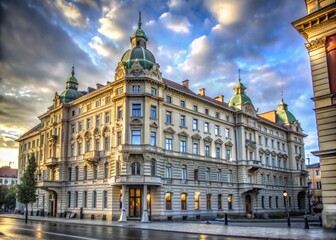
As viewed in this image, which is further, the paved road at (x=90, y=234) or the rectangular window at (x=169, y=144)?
the rectangular window at (x=169, y=144)

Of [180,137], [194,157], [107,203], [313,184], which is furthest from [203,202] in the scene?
[313,184]

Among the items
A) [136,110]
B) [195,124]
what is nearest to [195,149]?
[195,124]

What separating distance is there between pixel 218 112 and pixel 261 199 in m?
19.8

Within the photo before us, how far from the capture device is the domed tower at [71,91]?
6550 centimetres

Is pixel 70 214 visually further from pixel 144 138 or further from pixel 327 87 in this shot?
pixel 327 87

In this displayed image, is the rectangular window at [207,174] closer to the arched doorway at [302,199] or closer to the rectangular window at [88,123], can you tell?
the rectangular window at [88,123]

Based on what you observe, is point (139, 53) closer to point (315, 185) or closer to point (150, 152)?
point (150, 152)

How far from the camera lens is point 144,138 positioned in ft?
155

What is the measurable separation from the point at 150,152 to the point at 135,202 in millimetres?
7135

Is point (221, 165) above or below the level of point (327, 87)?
below

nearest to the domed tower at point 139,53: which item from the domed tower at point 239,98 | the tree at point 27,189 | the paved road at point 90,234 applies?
the domed tower at point 239,98

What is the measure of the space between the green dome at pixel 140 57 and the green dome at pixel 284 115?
46.4m

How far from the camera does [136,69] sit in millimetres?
49406

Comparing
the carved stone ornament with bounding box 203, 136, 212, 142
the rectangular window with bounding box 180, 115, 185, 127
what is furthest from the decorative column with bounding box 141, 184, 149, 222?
the carved stone ornament with bounding box 203, 136, 212, 142
